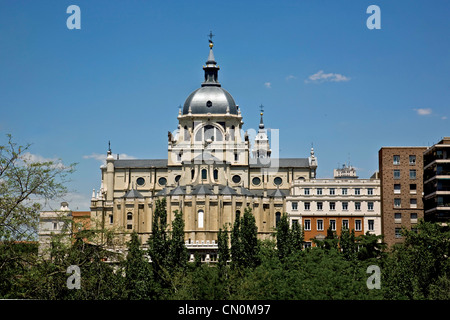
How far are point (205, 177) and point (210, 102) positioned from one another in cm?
1886

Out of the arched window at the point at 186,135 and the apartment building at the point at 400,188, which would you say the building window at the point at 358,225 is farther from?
the arched window at the point at 186,135

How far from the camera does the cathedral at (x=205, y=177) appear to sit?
437 feet

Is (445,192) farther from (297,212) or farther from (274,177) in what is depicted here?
(274,177)

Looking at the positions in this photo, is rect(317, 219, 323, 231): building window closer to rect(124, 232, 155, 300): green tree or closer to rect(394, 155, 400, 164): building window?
rect(394, 155, 400, 164): building window

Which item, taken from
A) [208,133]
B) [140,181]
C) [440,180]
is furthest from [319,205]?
[140,181]

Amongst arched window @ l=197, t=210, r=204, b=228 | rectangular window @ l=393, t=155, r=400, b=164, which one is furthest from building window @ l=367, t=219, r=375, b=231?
arched window @ l=197, t=210, r=204, b=228

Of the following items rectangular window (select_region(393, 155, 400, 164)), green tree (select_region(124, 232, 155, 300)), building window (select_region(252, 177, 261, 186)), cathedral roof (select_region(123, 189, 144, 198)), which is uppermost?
building window (select_region(252, 177, 261, 186))

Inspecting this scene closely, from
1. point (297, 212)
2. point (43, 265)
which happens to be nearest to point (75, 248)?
point (43, 265)

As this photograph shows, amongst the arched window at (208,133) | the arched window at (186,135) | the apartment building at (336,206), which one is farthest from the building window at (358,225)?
the arched window at (186,135)

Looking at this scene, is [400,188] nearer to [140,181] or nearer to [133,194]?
[133,194]

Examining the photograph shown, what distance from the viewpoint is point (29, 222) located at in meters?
37.9

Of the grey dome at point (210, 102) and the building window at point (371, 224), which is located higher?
the grey dome at point (210, 102)

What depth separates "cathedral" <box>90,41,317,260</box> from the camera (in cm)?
13325

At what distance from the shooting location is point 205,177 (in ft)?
456
